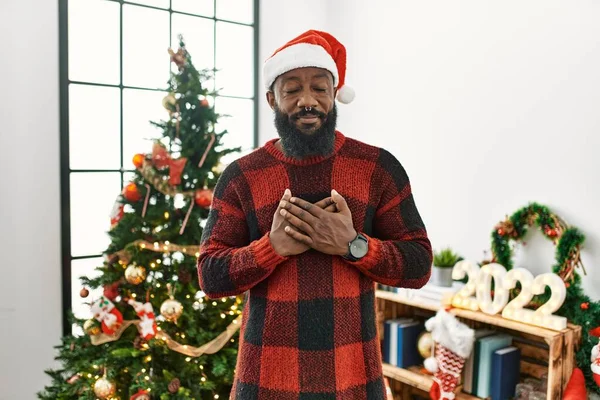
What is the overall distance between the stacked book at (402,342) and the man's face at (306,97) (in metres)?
1.64

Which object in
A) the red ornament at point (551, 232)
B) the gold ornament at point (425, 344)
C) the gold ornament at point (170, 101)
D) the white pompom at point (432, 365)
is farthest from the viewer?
the gold ornament at point (425, 344)

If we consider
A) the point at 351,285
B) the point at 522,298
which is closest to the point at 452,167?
the point at 522,298

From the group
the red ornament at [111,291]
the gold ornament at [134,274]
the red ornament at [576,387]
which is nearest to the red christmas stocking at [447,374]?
the red ornament at [576,387]

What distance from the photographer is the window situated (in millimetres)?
2674

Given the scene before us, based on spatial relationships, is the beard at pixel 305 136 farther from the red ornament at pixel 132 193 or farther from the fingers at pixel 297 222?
the red ornament at pixel 132 193

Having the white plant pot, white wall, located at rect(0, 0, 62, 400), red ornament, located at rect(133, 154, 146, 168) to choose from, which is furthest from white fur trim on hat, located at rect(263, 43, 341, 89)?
white wall, located at rect(0, 0, 62, 400)

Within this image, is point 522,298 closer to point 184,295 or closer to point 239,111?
point 184,295

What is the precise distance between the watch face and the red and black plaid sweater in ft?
0.05

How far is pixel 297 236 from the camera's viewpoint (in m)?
1.04

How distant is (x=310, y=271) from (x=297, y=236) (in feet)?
0.33

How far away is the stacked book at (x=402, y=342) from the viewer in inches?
97.4

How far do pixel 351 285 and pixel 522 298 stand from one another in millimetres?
1236

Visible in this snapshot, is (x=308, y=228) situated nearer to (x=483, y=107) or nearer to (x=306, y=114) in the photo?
(x=306, y=114)

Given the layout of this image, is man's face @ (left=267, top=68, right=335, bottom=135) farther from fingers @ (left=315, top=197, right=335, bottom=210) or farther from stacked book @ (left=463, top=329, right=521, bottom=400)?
stacked book @ (left=463, top=329, right=521, bottom=400)
